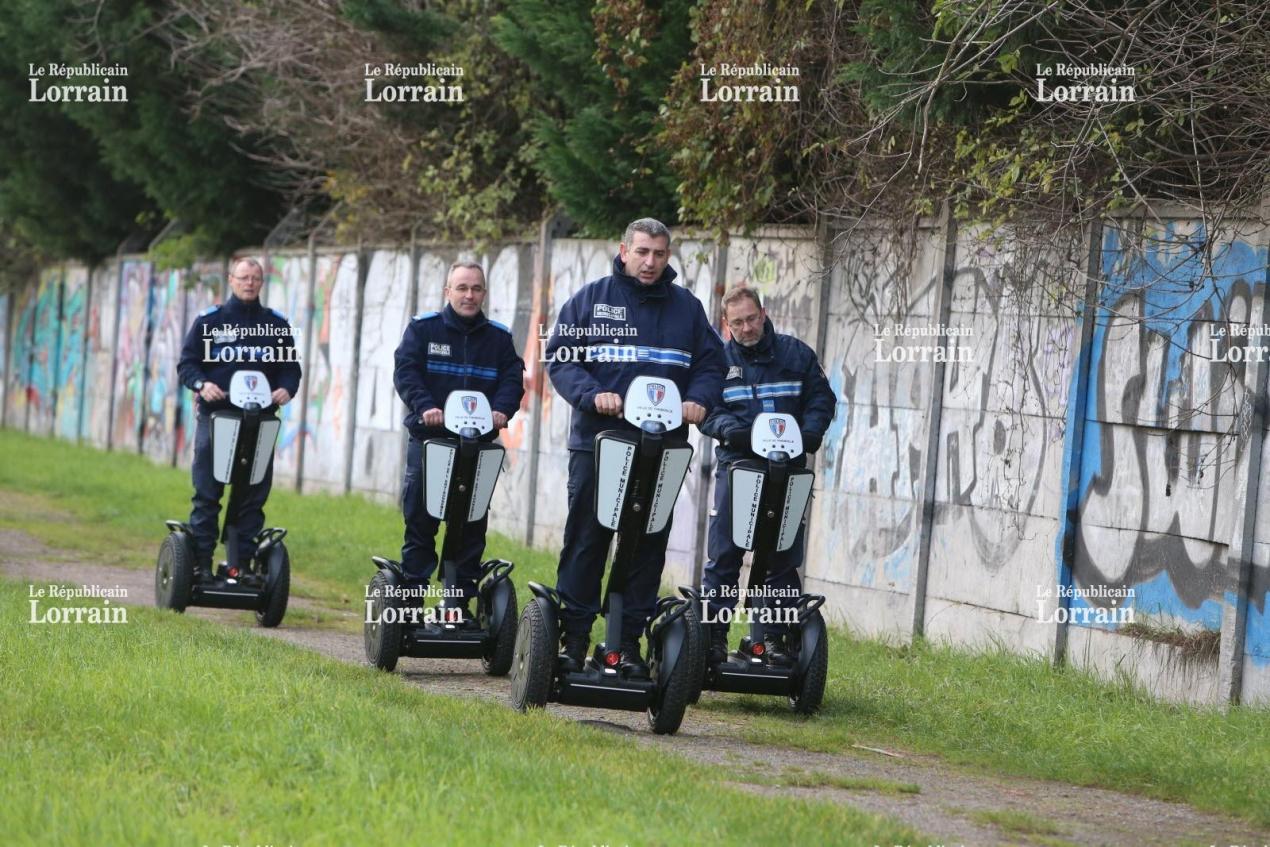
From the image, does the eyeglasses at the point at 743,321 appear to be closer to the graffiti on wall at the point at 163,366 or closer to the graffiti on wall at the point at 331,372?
the graffiti on wall at the point at 331,372

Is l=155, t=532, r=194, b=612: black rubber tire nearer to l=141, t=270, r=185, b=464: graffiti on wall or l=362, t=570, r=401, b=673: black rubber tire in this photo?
l=362, t=570, r=401, b=673: black rubber tire

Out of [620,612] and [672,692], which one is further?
[620,612]

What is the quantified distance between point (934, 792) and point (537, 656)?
184 centimetres

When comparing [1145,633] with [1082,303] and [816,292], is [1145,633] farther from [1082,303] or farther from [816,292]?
[816,292]

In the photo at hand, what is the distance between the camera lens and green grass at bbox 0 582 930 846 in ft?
17.4

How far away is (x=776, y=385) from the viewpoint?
28.8ft

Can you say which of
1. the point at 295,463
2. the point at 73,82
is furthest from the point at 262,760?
the point at 73,82

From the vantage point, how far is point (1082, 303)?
973 centimetres

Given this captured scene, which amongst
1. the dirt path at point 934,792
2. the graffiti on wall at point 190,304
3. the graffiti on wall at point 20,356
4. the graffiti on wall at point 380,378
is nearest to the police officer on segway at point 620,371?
the dirt path at point 934,792

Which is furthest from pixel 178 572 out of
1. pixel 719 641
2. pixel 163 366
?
pixel 163 366

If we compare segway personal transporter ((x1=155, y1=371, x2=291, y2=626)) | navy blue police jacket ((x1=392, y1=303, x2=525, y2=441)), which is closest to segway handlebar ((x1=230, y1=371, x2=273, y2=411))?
segway personal transporter ((x1=155, y1=371, x2=291, y2=626))

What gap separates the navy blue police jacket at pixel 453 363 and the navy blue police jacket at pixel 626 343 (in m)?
1.53

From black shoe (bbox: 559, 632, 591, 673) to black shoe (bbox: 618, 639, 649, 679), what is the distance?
0.20 meters

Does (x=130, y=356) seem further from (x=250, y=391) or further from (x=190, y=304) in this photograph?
(x=250, y=391)
